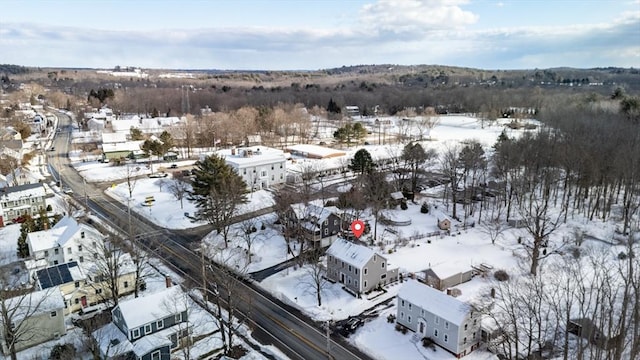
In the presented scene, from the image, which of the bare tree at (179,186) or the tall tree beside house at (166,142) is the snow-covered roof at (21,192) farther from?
the tall tree beside house at (166,142)

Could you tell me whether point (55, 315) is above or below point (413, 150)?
below

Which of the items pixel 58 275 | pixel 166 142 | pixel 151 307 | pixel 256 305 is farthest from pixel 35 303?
pixel 166 142

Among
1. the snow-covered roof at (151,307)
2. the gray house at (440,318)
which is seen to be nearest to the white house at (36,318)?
the snow-covered roof at (151,307)

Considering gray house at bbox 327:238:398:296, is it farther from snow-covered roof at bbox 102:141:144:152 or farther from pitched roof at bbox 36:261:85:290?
snow-covered roof at bbox 102:141:144:152

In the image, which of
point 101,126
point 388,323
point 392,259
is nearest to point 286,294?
point 388,323

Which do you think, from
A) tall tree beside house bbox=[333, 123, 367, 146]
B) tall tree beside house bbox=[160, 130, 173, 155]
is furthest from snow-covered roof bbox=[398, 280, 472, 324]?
tall tree beside house bbox=[333, 123, 367, 146]

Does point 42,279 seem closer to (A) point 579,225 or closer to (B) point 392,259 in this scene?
(B) point 392,259
